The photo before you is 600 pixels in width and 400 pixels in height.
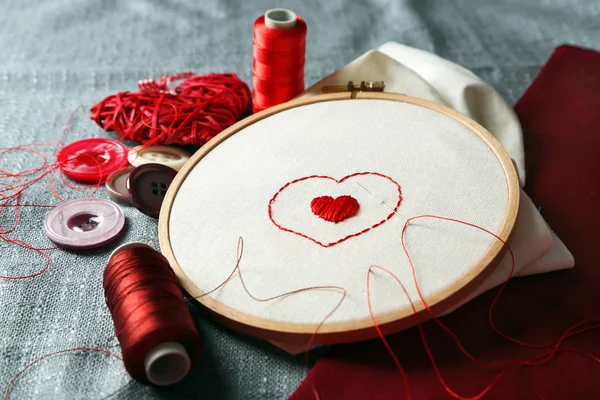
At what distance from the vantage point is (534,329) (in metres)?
1.21

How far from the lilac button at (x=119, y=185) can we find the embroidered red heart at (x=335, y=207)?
48 centimetres

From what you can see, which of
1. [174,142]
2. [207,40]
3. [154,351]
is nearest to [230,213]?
[154,351]

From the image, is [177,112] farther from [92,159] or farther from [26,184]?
[26,184]

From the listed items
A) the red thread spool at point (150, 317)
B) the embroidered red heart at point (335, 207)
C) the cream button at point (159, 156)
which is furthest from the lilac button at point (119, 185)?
the embroidered red heart at point (335, 207)

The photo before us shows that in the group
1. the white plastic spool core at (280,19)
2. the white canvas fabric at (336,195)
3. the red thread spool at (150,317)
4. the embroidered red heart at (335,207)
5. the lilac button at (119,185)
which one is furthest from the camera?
the white plastic spool core at (280,19)

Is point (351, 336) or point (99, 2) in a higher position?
point (351, 336)

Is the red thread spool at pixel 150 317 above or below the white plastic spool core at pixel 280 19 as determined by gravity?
below

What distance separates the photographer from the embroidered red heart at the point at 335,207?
127 cm

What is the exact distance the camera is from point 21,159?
1.72 metres

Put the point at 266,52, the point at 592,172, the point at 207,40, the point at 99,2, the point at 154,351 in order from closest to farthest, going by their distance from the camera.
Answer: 1. the point at 154,351
2. the point at 592,172
3. the point at 266,52
4. the point at 207,40
5. the point at 99,2

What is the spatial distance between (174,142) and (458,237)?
81cm

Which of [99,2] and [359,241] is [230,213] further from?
[99,2]

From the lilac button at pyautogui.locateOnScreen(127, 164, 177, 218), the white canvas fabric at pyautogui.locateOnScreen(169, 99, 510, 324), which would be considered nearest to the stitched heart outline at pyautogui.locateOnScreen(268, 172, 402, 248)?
the white canvas fabric at pyautogui.locateOnScreen(169, 99, 510, 324)

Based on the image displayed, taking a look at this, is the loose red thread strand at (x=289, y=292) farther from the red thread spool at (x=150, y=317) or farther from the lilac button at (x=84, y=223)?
the lilac button at (x=84, y=223)
